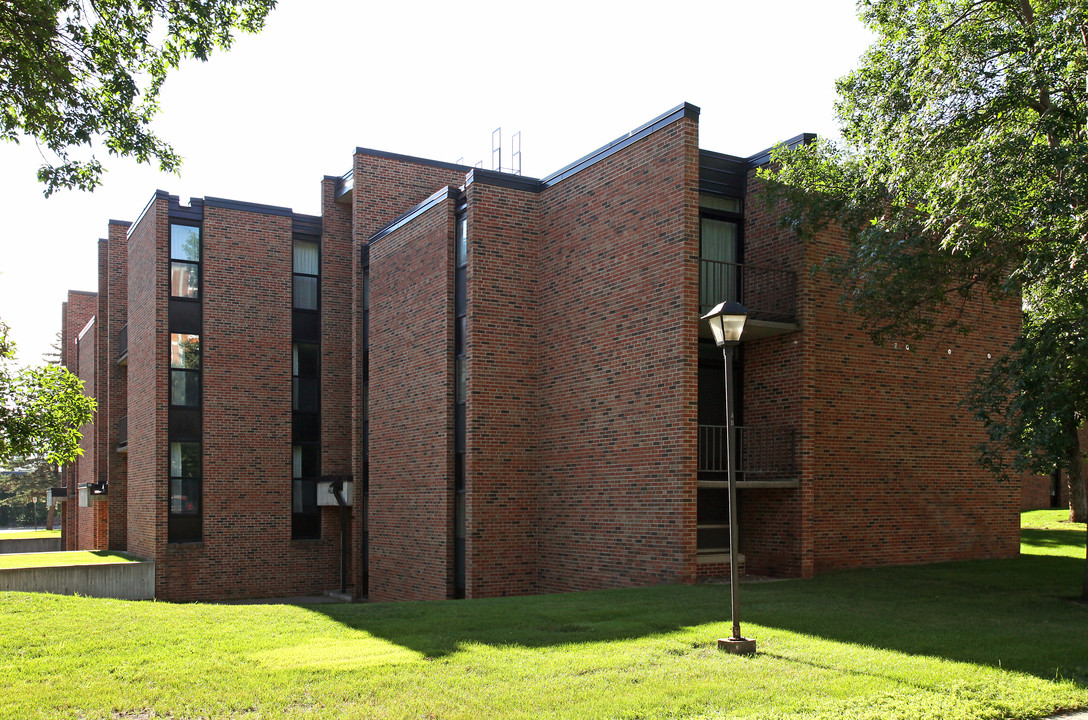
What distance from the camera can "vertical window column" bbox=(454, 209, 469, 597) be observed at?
17.5 metres

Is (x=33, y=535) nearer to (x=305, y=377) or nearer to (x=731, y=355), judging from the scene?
(x=305, y=377)

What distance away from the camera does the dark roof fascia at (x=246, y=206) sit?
2289 cm

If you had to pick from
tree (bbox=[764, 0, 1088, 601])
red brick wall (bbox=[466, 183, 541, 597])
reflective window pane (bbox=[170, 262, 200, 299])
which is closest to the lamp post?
tree (bbox=[764, 0, 1088, 601])

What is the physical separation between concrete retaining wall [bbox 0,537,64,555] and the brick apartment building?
1942cm

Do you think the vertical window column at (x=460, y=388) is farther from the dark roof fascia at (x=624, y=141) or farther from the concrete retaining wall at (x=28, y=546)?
the concrete retaining wall at (x=28, y=546)

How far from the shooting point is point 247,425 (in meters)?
22.8

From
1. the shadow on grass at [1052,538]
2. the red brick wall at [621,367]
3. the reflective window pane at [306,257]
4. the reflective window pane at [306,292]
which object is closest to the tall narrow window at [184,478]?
the reflective window pane at [306,292]

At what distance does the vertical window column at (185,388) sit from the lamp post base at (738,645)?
16.8 metres

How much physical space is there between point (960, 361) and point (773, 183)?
5590mm

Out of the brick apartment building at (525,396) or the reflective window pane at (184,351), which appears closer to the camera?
the brick apartment building at (525,396)

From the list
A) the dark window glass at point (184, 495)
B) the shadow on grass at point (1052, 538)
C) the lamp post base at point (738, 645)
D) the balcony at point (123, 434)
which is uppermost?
the balcony at point (123, 434)

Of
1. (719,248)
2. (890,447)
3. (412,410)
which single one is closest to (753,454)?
(890,447)

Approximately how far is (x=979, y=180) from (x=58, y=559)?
22464 mm

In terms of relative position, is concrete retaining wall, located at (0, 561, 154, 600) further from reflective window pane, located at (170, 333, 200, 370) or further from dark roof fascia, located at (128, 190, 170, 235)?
dark roof fascia, located at (128, 190, 170, 235)
